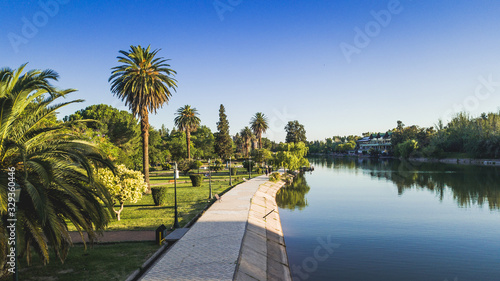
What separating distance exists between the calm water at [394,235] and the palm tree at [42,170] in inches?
378

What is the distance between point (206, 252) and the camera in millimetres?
13461

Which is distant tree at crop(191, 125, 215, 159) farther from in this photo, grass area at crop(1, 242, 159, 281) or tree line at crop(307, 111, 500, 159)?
grass area at crop(1, 242, 159, 281)

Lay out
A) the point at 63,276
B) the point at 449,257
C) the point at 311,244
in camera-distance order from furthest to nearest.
Result: the point at 311,244, the point at 449,257, the point at 63,276

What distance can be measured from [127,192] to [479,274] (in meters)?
19.7

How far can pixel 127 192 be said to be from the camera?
20.3m

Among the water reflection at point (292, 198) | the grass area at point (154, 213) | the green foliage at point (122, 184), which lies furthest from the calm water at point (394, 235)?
the green foliage at point (122, 184)

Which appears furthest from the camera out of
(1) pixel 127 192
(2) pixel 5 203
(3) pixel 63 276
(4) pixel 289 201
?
(4) pixel 289 201

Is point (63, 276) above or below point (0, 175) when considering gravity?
below

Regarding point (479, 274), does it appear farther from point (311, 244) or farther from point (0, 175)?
point (0, 175)

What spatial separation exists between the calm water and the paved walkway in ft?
11.0

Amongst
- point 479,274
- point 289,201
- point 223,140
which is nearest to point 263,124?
point 223,140

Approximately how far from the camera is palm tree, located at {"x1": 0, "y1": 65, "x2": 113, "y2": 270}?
9.28 metres

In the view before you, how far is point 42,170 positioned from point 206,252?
7353 millimetres

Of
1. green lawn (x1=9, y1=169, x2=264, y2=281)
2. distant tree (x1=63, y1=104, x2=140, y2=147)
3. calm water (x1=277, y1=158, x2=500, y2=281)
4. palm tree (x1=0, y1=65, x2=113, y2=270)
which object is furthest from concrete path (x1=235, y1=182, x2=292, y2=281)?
distant tree (x1=63, y1=104, x2=140, y2=147)
